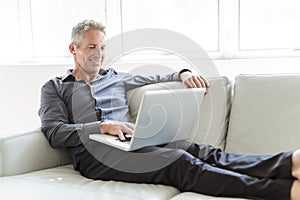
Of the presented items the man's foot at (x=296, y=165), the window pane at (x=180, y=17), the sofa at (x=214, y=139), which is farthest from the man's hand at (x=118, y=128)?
the window pane at (x=180, y=17)

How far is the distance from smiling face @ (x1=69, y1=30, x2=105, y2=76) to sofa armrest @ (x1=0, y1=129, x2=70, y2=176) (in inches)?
16.8

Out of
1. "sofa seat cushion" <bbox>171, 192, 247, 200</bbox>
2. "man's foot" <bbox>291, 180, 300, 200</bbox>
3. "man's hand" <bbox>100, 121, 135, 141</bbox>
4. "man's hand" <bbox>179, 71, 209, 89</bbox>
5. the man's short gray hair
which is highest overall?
the man's short gray hair

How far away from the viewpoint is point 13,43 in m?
3.43

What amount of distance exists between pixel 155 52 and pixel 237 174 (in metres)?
1.49

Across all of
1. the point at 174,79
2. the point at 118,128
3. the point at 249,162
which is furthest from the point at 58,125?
the point at 249,162

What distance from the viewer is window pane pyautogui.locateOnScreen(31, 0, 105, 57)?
3139mm

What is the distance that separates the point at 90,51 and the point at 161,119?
0.69 m

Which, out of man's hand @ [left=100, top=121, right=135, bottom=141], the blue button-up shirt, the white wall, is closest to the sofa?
the blue button-up shirt

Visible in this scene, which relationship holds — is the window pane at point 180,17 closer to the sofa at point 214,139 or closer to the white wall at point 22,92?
the white wall at point 22,92

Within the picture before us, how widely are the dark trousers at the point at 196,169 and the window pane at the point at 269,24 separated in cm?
103

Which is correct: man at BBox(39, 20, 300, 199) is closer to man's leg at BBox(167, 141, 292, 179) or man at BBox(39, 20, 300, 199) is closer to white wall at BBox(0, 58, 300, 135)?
man's leg at BBox(167, 141, 292, 179)

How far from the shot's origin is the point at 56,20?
3260 millimetres

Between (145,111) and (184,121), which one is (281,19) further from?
(145,111)

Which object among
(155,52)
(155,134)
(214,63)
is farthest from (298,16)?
(155,134)
